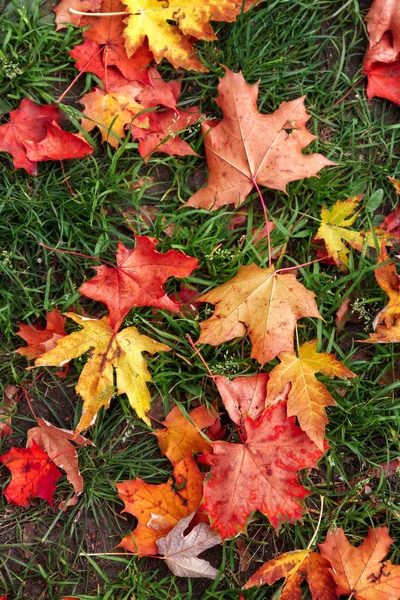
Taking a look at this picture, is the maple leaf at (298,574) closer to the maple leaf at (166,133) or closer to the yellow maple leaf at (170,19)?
the maple leaf at (166,133)

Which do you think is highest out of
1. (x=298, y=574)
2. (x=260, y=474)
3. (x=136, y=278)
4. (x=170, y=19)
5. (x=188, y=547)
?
(x=170, y=19)

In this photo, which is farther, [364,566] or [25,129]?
[25,129]

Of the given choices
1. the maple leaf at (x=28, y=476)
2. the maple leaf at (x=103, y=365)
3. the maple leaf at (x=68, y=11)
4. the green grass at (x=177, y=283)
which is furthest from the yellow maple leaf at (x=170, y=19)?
the maple leaf at (x=28, y=476)

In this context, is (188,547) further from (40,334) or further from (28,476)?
(40,334)

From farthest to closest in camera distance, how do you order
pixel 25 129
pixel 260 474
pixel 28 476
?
pixel 25 129, pixel 28 476, pixel 260 474

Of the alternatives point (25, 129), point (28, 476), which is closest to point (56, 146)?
point (25, 129)

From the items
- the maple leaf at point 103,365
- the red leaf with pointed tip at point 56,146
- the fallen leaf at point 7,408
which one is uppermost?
the red leaf with pointed tip at point 56,146

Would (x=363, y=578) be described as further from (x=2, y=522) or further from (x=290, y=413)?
(x=2, y=522)
